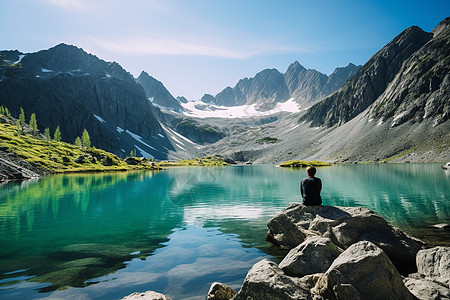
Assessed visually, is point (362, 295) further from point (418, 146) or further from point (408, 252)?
point (418, 146)

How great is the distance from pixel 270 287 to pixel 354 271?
2.91 metres

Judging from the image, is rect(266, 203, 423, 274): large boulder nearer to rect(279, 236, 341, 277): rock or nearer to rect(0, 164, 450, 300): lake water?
rect(0, 164, 450, 300): lake water

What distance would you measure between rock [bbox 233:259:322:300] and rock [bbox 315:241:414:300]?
2.80ft

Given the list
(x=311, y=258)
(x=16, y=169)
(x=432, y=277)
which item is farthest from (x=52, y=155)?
(x=432, y=277)

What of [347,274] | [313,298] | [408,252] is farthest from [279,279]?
[408,252]

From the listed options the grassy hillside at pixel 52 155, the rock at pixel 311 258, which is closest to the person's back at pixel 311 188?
the rock at pixel 311 258

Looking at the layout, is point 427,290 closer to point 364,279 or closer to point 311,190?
point 364,279

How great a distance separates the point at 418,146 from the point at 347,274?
15877cm

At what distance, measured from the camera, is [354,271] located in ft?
28.8

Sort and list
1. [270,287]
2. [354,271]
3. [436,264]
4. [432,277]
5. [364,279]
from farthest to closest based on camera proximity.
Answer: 1. [436,264]
2. [432,277]
3. [354,271]
4. [364,279]
5. [270,287]

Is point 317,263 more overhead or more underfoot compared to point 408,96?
more underfoot

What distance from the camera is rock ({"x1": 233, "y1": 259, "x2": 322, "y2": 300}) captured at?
8258mm

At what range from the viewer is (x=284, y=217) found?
17.3 meters

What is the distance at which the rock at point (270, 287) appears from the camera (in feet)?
27.1
